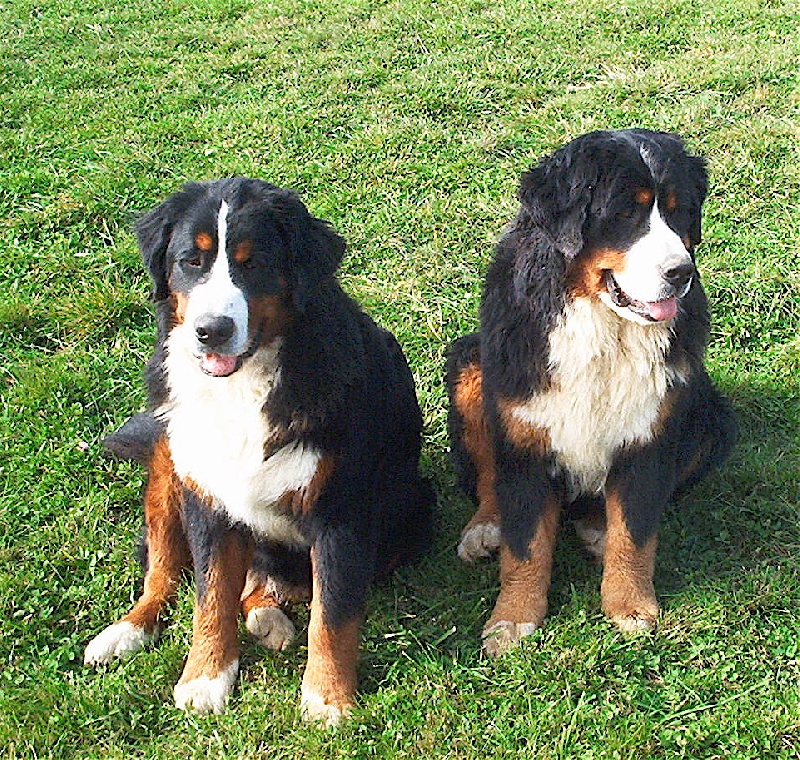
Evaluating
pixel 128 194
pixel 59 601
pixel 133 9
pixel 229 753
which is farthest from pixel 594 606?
pixel 133 9

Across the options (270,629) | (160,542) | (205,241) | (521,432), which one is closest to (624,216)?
(521,432)

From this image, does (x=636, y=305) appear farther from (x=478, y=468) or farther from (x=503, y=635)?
(x=503, y=635)

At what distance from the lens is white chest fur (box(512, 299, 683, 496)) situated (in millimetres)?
3424

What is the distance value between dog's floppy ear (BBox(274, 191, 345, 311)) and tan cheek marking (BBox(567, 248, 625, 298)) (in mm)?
808

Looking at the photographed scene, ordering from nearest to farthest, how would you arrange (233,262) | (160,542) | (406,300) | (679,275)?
(233,262)
(679,275)
(160,542)
(406,300)

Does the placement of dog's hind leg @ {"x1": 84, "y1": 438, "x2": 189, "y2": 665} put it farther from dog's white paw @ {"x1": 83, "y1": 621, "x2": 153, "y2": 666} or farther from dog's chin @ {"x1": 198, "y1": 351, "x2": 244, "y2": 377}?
dog's chin @ {"x1": 198, "y1": 351, "x2": 244, "y2": 377}

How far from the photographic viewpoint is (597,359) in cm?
346

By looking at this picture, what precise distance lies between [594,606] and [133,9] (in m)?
7.33

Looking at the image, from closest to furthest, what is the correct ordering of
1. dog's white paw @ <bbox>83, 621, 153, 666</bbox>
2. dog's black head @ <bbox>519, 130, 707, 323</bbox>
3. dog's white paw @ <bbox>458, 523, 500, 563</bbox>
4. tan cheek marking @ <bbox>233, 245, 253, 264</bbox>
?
tan cheek marking @ <bbox>233, 245, 253, 264</bbox>, dog's black head @ <bbox>519, 130, 707, 323</bbox>, dog's white paw @ <bbox>83, 621, 153, 666</bbox>, dog's white paw @ <bbox>458, 523, 500, 563</bbox>

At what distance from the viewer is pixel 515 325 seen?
11.6 ft

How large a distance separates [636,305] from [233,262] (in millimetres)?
1312

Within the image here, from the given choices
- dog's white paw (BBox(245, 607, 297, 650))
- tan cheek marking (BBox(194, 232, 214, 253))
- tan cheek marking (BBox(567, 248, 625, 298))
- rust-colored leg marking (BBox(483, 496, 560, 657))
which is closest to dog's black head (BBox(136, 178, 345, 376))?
tan cheek marking (BBox(194, 232, 214, 253))

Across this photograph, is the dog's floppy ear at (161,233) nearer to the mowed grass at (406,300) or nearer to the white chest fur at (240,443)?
the white chest fur at (240,443)

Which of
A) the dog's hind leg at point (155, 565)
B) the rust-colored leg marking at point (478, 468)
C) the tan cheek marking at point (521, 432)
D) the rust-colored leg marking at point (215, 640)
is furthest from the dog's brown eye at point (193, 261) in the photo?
the rust-colored leg marking at point (478, 468)
